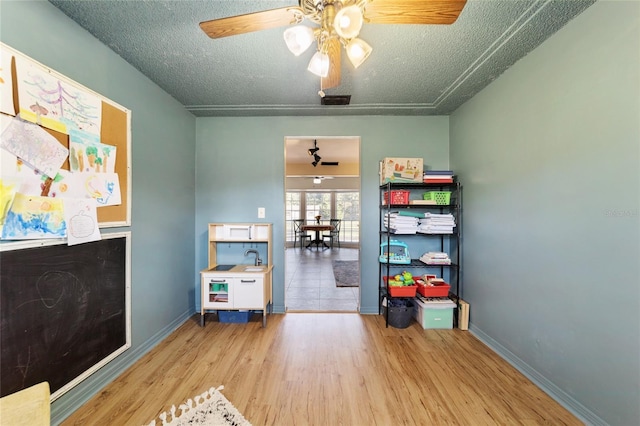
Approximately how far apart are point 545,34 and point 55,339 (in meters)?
3.65

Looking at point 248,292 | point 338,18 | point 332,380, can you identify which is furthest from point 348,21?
point 248,292

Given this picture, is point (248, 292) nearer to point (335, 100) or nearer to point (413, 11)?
point (335, 100)

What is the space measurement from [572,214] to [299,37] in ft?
6.34

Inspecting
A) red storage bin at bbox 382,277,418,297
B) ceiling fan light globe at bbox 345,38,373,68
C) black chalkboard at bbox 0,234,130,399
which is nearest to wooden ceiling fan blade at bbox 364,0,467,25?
ceiling fan light globe at bbox 345,38,373,68

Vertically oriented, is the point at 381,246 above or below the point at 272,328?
above

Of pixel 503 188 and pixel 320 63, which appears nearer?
pixel 320 63

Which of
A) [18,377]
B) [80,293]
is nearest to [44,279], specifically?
[80,293]

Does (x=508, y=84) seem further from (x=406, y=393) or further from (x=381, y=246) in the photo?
(x=406, y=393)

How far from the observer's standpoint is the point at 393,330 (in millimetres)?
2469

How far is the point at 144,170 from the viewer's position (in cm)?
205

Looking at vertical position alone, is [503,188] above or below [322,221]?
above

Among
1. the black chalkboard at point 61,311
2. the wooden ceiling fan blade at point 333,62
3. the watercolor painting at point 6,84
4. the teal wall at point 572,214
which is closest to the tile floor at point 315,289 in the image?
the black chalkboard at point 61,311

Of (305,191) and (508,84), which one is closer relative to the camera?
(508,84)

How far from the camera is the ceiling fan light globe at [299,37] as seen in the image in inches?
42.6
